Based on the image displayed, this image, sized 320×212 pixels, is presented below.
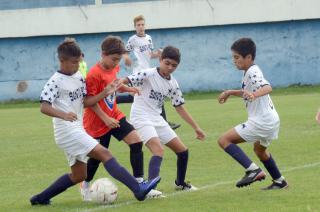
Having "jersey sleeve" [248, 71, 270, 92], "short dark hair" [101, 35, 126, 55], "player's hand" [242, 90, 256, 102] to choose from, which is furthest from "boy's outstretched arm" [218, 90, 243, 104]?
"short dark hair" [101, 35, 126, 55]

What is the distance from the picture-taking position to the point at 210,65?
1280 inches

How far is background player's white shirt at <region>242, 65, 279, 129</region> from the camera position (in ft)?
27.8

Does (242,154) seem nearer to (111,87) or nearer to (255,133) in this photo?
(255,133)

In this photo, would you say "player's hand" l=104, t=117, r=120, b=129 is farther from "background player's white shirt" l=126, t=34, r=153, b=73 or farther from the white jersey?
"background player's white shirt" l=126, t=34, r=153, b=73

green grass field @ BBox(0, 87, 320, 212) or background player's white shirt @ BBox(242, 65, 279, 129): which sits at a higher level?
background player's white shirt @ BBox(242, 65, 279, 129)

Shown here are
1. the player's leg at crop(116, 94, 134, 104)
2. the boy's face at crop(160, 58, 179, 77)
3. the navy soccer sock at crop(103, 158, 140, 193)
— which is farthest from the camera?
the player's leg at crop(116, 94, 134, 104)

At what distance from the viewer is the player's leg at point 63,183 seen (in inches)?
316

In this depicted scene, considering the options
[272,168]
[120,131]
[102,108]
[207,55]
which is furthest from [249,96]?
[207,55]

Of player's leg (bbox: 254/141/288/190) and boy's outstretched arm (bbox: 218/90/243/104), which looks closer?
boy's outstretched arm (bbox: 218/90/243/104)

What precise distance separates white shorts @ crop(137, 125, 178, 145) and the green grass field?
0.61 metres

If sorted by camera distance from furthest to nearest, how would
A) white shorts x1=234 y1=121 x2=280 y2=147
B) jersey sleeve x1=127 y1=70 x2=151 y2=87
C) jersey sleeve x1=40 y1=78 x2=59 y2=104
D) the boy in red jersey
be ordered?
jersey sleeve x1=127 y1=70 x2=151 y2=87
white shorts x1=234 y1=121 x2=280 y2=147
the boy in red jersey
jersey sleeve x1=40 y1=78 x2=59 y2=104

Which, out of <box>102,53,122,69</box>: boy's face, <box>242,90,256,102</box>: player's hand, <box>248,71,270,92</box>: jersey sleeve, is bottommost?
<box>242,90,256,102</box>: player's hand

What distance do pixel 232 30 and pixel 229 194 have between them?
24.0m

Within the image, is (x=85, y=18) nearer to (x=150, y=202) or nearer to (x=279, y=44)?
(x=279, y=44)
